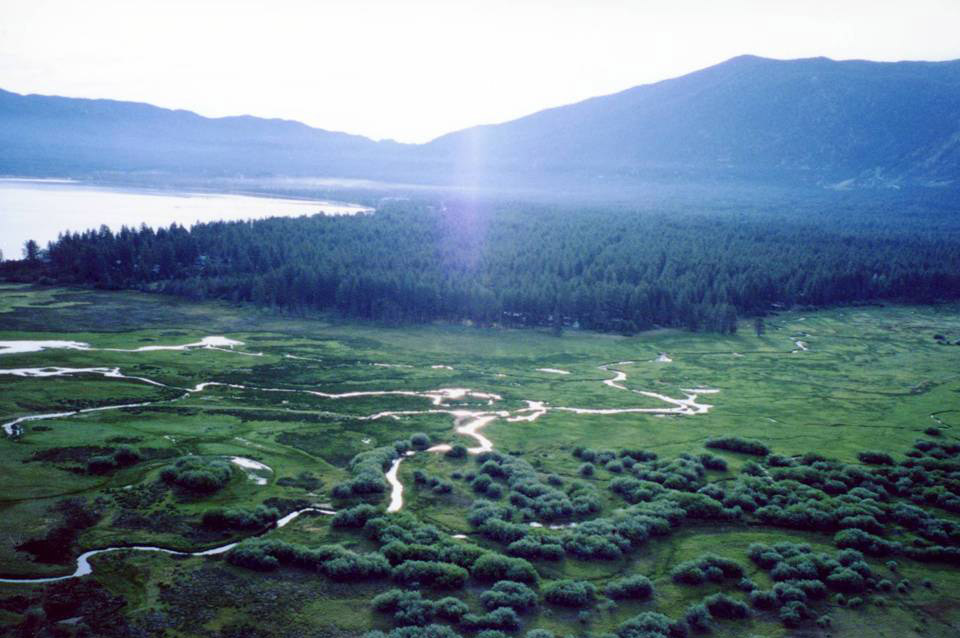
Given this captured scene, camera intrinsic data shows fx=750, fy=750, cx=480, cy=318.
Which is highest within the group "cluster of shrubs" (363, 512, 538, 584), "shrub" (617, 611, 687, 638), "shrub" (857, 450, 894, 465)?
"cluster of shrubs" (363, 512, 538, 584)

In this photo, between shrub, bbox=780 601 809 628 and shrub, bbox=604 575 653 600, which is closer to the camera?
shrub, bbox=780 601 809 628

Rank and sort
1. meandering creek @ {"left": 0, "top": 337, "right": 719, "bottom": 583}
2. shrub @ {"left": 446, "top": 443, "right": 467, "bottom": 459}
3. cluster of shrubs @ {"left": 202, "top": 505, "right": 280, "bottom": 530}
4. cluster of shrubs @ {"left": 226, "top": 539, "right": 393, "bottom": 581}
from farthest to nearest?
meandering creek @ {"left": 0, "top": 337, "right": 719, "bottom": 583} < shrub @ {"left": 446, "top": 443, "right": 467, "bottom": 459} < cluster of shrubs @ {"left": 202, "top": 505, "right": 280, "bottom": 530} < cluster of shrubs @ {"left": 226, "top": 539, "right": 393, "bottom": 581}

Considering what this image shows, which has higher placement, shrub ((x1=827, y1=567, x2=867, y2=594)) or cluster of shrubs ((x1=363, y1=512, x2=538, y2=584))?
cluster of shrubs ((x1=363, y1=512, x2=538, y2=584))

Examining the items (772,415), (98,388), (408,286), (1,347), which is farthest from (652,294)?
(1,347)

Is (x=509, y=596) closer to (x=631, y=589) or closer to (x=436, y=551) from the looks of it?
(x=436, y=551)

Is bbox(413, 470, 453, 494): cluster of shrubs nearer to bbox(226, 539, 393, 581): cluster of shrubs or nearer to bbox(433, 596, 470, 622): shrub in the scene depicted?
bbox(226, 539, 393, 581): cluster of shrubs

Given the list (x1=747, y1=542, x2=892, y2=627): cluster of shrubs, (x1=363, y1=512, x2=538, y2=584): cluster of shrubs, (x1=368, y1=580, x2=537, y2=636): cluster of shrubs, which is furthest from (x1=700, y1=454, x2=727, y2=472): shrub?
(x1=368, y1=580, x2=537, y2=636): cluster of shrubs

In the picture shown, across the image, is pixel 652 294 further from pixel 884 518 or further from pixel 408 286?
pixel 884 518

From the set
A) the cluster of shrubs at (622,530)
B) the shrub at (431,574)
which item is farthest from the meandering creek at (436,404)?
the cluster of shrubs at (622,530)
